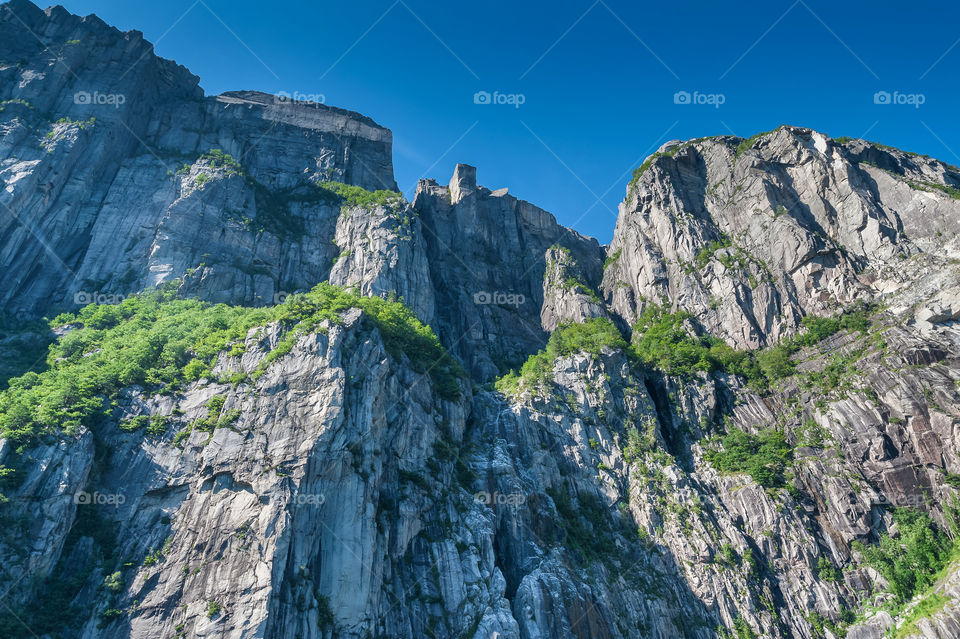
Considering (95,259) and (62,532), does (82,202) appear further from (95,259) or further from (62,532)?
(62,532)

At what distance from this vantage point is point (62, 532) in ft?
99.9

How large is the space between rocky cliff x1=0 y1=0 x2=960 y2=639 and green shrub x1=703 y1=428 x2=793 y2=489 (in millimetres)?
233

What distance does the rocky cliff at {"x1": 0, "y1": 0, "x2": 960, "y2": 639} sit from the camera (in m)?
31.8

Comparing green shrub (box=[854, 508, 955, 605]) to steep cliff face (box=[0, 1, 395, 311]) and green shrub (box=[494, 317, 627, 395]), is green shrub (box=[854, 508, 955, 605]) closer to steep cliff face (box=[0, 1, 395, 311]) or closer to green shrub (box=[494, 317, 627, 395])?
green shrub (box=[494, 317, 627, 395])

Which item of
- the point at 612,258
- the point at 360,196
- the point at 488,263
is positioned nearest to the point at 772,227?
the point at 612,258

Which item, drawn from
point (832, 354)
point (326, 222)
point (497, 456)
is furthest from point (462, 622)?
point (326, 222)

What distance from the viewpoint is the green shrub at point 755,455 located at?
43.7 m

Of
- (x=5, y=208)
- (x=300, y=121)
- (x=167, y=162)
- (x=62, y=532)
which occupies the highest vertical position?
(x=300, y=121)

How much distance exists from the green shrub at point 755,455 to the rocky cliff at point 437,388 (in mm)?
233

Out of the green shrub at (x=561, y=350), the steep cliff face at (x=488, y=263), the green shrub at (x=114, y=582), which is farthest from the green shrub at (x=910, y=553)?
the green shrub at (x=114, y=582)

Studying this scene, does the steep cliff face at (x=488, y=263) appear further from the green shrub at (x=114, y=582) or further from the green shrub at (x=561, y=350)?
the green shrub at (x=114, y=582)

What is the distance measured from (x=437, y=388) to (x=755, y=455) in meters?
25.7

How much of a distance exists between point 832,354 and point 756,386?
6.29 m

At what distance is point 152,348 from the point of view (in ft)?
136
